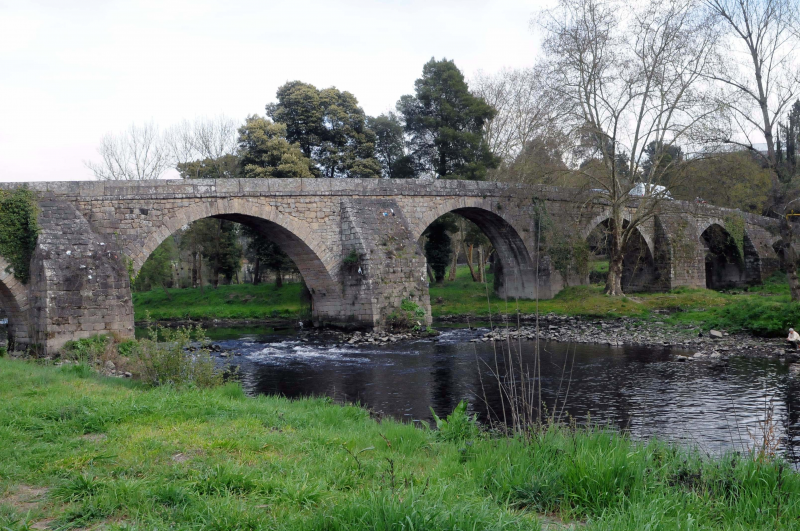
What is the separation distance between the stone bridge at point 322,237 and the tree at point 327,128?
808 cm

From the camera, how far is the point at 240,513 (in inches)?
119

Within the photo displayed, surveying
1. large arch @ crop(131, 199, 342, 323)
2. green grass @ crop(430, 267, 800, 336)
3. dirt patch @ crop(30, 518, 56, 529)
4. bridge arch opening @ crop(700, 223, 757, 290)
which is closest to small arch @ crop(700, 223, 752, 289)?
bridge arch opening @ crop(700, 223, 757, 290)

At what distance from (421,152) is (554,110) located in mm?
10227

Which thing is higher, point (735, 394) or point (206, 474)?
point (206, 474)

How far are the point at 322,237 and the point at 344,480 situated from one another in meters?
15.7

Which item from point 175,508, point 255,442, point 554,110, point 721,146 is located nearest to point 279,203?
point 554,110

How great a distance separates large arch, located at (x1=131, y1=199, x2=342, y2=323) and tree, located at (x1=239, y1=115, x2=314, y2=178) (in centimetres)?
641

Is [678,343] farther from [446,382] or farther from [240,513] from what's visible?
[240,513]

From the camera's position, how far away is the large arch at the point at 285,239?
16.7m

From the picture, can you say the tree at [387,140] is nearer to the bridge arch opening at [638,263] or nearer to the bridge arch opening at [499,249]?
the bridge arch opening at [499,249]

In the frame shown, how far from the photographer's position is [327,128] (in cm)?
2911

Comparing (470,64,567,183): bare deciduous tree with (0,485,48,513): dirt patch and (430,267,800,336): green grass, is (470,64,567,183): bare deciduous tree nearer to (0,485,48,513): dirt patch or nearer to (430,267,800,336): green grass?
(430,267,800,336): green grass

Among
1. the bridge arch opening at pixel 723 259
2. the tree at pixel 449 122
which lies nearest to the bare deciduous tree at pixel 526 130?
the tree at pixel 449 122

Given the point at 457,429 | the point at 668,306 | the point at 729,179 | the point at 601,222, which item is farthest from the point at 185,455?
the point at 601,222
